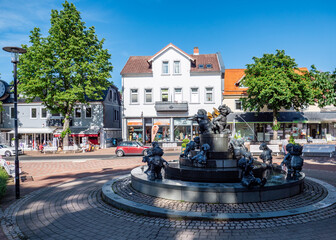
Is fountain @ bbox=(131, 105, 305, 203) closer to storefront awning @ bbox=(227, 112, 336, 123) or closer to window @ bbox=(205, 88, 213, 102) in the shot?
window @ bbox=(205, 88, 213, 102)

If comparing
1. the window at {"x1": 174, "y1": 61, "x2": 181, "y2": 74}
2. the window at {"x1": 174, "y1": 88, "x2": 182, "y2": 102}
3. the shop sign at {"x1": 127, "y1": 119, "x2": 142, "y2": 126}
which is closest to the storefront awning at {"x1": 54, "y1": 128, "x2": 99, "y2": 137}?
the shop sign at {"x1": 127, "y1": 119, "x2": 142, "y2": 126}

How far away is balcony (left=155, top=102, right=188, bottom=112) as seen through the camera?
2983 cm

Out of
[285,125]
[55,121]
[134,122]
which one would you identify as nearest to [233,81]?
[285,125]

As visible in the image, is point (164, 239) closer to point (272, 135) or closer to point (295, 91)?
point (295, 91)

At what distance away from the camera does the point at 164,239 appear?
5.00m

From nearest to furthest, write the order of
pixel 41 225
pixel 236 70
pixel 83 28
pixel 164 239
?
pixel 164 239, pixel 41 225, pixel 83 28, pixel 236 70

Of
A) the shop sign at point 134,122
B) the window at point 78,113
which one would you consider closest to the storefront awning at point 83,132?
the window at point 78,113

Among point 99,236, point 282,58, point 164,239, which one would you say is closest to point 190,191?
point 164,239

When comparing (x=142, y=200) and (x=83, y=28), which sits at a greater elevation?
(x=83, y=28)

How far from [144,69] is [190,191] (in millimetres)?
26122

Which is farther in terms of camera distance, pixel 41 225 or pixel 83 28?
Answer: pixel 83 28

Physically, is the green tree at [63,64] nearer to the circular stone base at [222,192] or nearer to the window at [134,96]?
the window at [134,96]

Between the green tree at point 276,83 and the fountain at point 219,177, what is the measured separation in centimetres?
1829

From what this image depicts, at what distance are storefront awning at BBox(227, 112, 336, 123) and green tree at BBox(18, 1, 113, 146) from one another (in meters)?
18.7
